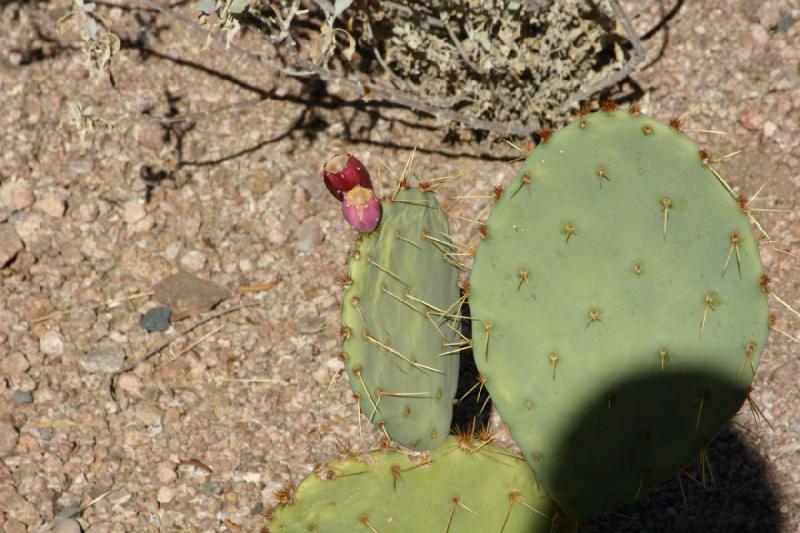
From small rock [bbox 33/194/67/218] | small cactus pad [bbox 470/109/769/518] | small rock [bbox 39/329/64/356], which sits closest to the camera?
small cactus pad [bbox 470/109/769/518]

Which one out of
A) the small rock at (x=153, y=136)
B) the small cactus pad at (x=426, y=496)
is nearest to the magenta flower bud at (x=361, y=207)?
the small cactus pad at (x=426, y=496)

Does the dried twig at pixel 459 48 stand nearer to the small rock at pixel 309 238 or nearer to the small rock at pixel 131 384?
the small rock at pixel 309 238

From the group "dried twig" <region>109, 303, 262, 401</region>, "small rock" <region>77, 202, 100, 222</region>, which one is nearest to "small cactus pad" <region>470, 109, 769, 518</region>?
"dried twig" <region>109, 303, 262, 401</region>

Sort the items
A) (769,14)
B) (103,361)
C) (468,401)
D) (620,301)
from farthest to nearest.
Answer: (769,14) → (103,361) → (468,401) → (620,301)

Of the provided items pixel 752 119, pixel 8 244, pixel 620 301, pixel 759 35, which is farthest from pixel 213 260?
pixel 759 35

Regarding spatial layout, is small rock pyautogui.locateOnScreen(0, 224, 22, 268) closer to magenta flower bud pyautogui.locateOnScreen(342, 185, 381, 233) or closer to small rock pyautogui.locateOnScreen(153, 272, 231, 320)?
small rock pyautogui.locateOnScreen(153, 272, 231, 320)

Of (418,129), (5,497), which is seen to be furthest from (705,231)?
(5,497)

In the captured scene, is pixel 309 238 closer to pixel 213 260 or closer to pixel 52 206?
pixel 213 260
